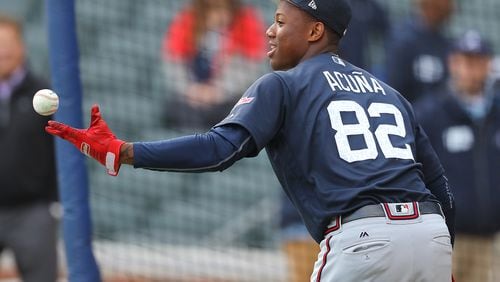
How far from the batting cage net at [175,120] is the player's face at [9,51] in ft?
4.50

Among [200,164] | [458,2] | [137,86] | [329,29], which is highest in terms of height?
[329,29]

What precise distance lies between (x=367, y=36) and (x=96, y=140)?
549cm

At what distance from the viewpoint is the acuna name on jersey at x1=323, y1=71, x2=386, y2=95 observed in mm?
4543

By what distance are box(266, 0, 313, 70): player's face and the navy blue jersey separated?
13 centimetres

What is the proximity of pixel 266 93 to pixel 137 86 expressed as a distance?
6.31 metres

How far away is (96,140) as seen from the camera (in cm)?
416

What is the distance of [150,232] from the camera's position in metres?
9.89

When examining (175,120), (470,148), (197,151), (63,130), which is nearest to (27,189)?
(175,120)

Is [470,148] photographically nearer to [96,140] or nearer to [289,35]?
[289,35]

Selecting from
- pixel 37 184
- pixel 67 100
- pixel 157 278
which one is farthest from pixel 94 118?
pixel 157 278

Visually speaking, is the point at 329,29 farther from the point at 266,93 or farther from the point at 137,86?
the point at 137,86

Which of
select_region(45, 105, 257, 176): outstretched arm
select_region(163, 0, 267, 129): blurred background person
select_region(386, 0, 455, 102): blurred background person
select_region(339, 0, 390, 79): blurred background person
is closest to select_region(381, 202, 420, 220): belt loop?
select_region(45, 105, 257, 176): outstretched arm

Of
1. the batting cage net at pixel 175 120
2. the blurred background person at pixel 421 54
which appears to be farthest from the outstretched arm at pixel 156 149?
the batting cage net at pixel 175 120

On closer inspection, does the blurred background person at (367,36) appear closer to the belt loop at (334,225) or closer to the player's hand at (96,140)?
the belt loop at (334,225)
